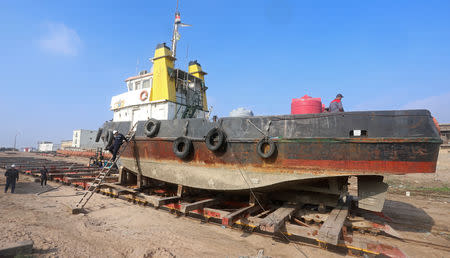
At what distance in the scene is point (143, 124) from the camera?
22.0ft

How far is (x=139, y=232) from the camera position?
13.3 ft

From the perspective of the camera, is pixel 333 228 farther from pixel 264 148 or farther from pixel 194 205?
pixel 194 205

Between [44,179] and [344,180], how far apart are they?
32.5ft

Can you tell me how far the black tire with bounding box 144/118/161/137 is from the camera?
6.22 m

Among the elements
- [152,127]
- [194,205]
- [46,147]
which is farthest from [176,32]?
[46,147]

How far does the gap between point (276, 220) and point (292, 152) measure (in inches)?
50.6

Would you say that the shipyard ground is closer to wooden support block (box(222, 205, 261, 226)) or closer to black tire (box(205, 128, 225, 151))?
wooden support block (box(222, 205, 261, 226))

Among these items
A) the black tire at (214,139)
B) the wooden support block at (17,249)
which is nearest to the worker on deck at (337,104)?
the black tire at (214,139)

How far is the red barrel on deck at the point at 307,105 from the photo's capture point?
4.70 m

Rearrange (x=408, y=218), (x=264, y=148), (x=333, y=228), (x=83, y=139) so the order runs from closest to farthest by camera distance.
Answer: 1. (x=333, y=228)
2. (x=264, y=148)
3. (x=408, y=218)
4. (x=83, y=139)

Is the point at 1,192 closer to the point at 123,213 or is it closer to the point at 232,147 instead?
the point at 123,213

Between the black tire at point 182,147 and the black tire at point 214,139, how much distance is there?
1.81 ft

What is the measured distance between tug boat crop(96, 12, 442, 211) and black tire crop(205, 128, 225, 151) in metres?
0.02

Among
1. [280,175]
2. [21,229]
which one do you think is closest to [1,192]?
[21,229]
